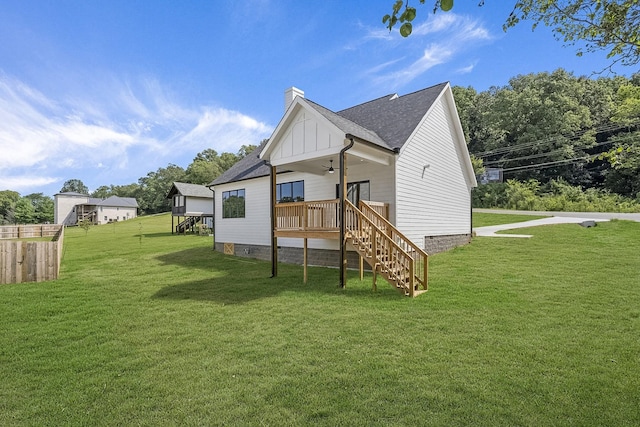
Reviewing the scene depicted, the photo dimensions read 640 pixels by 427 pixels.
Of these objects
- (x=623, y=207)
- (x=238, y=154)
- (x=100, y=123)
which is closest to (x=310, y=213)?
(x=100, y=123)

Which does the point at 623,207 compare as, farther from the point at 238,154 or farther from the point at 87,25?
the point at 238,154

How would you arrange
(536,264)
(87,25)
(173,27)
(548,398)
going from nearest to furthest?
(548,398), (536,264), (87,25), (173,27)

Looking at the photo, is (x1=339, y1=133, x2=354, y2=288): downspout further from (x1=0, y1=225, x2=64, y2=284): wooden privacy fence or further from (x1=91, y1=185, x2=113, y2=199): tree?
(x1=91, y1=185, x2=113, y2=199): tree

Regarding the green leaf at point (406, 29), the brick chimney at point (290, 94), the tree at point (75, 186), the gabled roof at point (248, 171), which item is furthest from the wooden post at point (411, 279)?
the tree at point (75, 186)

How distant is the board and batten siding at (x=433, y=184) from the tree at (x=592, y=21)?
6.05 metres

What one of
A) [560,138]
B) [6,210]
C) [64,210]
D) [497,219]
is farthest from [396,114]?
[6,210]

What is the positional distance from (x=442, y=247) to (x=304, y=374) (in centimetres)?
1041

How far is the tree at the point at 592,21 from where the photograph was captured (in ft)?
11.8

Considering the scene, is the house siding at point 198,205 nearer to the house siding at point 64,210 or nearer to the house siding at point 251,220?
the house siding at point 251,220

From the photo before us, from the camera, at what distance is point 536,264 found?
31.4 ft

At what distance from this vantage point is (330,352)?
4.41 metres

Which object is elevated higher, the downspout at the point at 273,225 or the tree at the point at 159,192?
the tree at the point at 159,192

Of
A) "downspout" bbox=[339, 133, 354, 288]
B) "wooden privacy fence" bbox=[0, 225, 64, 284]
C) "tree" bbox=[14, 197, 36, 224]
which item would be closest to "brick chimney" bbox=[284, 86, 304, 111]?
"downspout" bbox=[339, 133, 354, 288]

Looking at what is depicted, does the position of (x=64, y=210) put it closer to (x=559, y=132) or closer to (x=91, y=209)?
(x=91, y=209)
